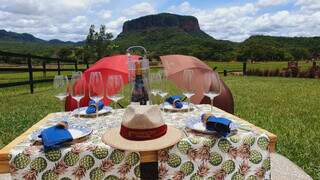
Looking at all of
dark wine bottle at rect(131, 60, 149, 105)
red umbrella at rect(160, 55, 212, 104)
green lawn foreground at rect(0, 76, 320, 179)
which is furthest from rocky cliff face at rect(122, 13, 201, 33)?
dark wine bottle at rect(131, 60, 149, 105)

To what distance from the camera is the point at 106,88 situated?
296 centimetres

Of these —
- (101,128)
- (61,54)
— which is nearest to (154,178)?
(101,128)

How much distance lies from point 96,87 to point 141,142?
1.00 m

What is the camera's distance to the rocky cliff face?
407 ft

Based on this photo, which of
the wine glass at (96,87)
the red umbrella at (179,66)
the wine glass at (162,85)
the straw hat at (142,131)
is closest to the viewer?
the straw hat at (142,131)

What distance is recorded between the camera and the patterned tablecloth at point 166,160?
2.05 meters

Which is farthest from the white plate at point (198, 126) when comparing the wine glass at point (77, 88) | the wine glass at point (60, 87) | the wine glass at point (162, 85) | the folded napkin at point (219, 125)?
the wine glass at point (60, 87)

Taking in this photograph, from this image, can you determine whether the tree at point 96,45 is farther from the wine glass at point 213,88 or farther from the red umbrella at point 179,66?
the wine glass at point 213,88

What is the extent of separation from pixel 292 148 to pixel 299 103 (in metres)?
4.92

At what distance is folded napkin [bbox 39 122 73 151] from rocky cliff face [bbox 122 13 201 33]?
404 ft

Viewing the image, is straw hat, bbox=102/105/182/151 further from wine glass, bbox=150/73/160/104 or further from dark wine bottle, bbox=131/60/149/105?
wine glass, bbox=150/73/160/104

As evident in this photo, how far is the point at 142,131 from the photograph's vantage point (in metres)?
1.97

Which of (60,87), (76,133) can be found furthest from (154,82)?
(76,133)

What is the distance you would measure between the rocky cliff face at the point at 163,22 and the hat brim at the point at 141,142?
123 meters
